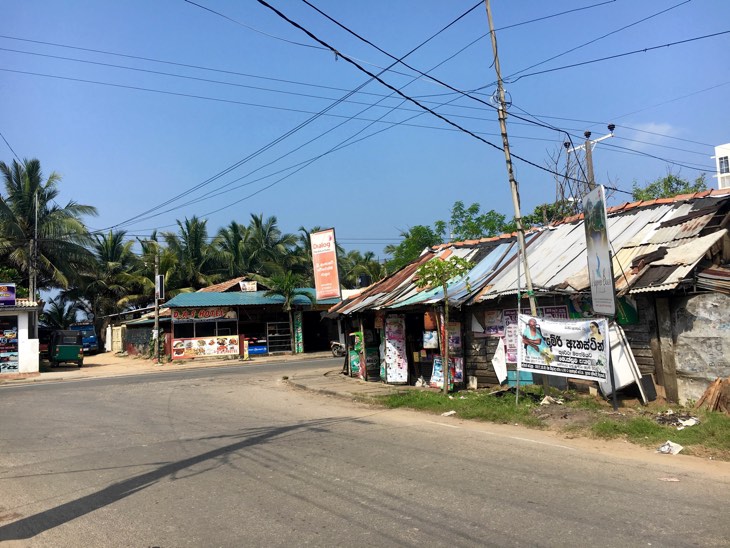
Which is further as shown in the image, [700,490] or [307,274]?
[307,274]

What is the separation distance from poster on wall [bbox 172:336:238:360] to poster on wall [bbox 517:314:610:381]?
87.7ft

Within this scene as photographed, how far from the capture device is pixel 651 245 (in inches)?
463

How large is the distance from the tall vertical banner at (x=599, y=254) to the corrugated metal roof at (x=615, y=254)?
65 centimetres

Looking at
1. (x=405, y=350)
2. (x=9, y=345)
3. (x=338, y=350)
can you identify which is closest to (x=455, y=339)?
(x=405, y=350)

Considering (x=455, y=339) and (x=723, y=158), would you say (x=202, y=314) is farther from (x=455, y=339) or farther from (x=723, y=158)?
(x=723, y=158)

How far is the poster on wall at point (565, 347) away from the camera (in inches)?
407

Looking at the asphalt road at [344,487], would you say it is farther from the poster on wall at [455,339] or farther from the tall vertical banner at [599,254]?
the poster on wall at [455,339]

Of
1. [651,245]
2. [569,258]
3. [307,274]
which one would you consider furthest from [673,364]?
[307,274]

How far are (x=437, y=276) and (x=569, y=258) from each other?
3.12m

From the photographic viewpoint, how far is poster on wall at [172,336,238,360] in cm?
3441

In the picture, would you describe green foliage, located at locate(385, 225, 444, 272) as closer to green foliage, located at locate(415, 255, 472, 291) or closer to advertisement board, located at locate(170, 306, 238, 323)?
advertisement board, located at locate(170, 306, 238, 323)

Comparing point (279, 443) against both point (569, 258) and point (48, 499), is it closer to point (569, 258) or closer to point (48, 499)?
point (48, 499)

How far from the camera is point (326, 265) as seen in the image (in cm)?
2670

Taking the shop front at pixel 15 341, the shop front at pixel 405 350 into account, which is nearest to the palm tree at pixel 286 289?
the shop front at pixel 15 341
